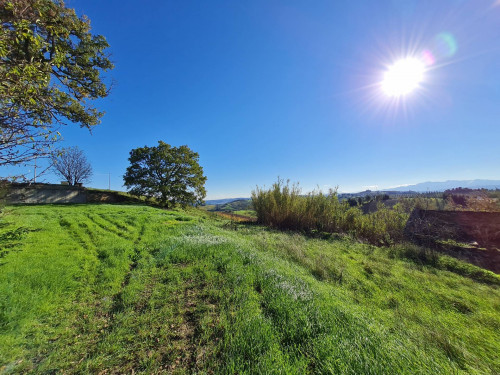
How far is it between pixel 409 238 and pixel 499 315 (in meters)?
5.86

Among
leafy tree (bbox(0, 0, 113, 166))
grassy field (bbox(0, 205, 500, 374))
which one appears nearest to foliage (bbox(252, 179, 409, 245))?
grassy field (bbox(0, 205, 500, 374))

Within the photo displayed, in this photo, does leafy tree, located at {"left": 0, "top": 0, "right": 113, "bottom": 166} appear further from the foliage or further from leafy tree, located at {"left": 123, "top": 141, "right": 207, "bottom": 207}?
leafy tree, located at {"left": 123, "top": 141, "right": 207, "bottom": 207}

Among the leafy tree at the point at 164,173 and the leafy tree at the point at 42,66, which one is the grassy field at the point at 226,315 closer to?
the leafy tree at the point at 42,66

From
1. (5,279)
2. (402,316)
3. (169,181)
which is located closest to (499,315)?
(402,316)

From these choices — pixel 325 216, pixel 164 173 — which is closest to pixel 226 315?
pixel 325 216

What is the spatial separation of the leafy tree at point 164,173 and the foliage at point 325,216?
12.5m

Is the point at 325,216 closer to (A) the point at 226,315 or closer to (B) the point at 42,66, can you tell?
(A) the point at 226,315

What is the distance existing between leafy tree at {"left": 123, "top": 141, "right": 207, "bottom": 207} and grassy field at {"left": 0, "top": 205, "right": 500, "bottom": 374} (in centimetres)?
1688

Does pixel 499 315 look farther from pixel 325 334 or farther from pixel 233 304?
pixel 233 304

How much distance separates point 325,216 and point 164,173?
19.2 metres

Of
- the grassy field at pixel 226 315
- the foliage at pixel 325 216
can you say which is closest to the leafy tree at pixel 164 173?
the foliage at pixel 325 216

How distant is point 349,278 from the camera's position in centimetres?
410

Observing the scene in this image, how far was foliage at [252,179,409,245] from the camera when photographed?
8.70 m

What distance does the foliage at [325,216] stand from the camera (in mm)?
8695
